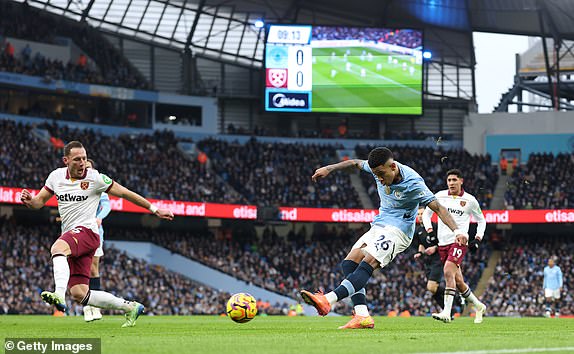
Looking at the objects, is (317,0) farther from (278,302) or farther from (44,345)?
(44,345)

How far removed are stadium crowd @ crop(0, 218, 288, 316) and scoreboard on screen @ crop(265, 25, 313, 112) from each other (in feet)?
42.7

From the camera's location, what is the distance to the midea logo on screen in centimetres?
5734

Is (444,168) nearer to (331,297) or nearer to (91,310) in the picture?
(91,310)

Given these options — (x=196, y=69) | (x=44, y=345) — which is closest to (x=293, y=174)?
(x=196, y=69)

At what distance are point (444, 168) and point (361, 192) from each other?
18.2 feet

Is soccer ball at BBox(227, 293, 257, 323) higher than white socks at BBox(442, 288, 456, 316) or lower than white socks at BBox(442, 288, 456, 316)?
higher

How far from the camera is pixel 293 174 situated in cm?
5806

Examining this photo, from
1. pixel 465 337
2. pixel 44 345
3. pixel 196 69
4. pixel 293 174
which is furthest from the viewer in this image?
pixel 196 69

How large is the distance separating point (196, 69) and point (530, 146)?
844 inches

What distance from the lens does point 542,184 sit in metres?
56.1

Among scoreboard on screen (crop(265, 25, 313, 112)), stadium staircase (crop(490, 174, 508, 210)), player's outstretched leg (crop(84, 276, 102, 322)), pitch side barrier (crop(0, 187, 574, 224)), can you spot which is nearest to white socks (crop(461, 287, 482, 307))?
player's outstretched leg (crop(84, 276, 102, 322))

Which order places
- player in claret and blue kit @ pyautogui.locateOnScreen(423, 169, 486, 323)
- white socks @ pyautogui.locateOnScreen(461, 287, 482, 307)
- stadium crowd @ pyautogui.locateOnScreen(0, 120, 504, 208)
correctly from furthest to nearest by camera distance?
stadium crowd @ pyautogui.locateOnScreen(0, 120, 504, 208) → white socks @ pyautogui.locateOnScreen(461, 287, 482, 307) → player in claret and blue kit @ pyautogui.locateOnScreen(423, 169, 486, 323)

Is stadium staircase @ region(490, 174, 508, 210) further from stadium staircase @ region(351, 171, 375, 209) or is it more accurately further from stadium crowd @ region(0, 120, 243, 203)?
stadium crowd @ region(0, 120, 243, 203)

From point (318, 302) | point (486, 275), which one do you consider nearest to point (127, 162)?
point (486, 275)
